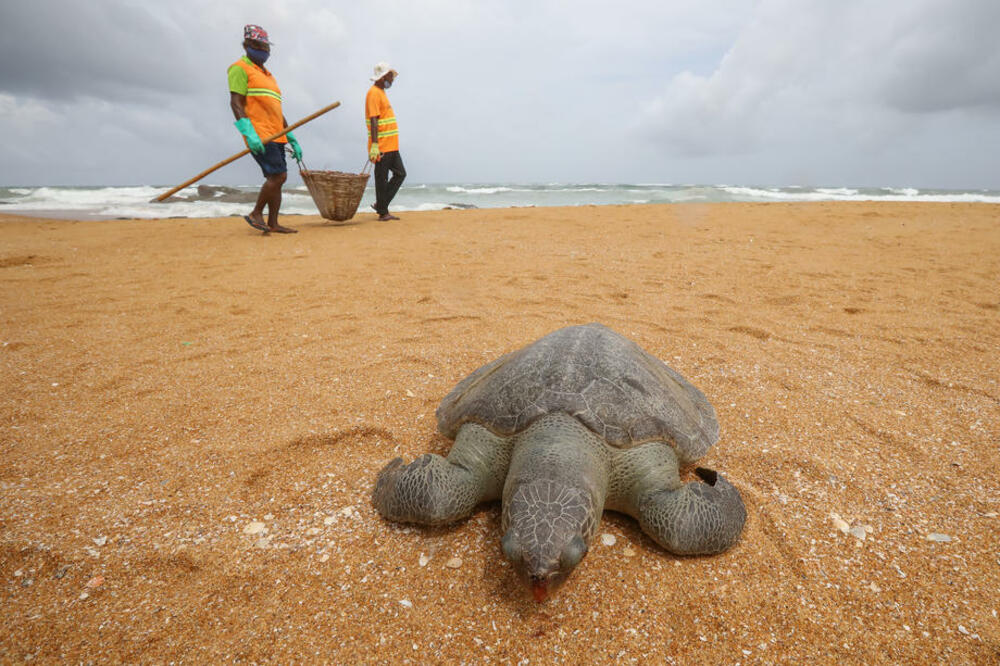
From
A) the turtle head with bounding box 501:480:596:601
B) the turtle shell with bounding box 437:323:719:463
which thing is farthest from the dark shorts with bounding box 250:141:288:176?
→ the turtle head with bounding box 501:480:596:601

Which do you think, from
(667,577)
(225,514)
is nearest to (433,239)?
(225,514)

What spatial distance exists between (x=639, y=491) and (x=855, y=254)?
22.4 feet

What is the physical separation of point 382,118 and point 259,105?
263cm

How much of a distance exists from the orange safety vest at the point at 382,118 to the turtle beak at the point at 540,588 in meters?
Result: 9.20

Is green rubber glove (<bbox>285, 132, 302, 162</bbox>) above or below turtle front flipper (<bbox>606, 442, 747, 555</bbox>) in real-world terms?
above

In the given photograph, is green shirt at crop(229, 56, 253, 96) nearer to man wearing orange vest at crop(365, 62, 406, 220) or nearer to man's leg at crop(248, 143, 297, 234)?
man's leg at crop(248, 143, 297, 234)

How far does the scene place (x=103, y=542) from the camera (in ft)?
5.57

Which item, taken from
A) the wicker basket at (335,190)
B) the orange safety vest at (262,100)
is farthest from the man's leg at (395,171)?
the orange safety vest at (262,100)

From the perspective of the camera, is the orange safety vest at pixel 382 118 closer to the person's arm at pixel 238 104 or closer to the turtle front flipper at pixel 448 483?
the person's arm at pixel 238 104

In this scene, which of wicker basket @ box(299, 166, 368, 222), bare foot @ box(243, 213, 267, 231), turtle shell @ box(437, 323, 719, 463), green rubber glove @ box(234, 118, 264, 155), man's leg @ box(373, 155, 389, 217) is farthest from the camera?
man's leg @ box(373, 155, 389, 217)

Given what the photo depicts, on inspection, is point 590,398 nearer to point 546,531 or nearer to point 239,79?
point 546,531

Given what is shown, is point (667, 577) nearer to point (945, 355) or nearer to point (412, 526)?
point (412, 526)

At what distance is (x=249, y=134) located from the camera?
6.61 meters

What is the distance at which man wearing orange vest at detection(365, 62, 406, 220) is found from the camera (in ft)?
28.2
